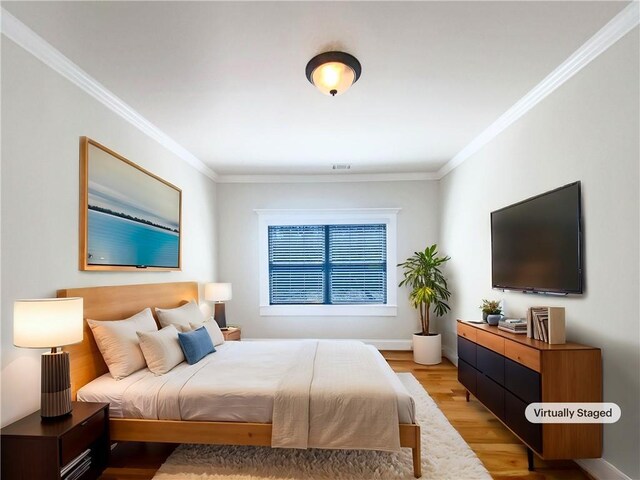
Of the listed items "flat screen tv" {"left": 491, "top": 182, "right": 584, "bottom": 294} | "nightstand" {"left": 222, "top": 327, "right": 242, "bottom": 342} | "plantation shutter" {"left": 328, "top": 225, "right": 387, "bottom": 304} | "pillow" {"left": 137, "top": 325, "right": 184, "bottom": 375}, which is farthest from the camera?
"plantation shutter" {"left": 328, "top": 225, "right": 387, "bottom": 304}

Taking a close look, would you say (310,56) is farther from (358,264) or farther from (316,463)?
(358,264)

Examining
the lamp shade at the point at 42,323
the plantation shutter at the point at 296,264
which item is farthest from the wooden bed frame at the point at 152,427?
the plantation shutter at the point at 296,264

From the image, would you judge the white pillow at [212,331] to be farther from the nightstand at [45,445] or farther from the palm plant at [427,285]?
the palm plant at [427,285]

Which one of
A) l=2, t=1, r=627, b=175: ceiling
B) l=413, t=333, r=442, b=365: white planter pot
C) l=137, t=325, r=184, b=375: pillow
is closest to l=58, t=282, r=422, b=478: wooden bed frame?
l=137, t=325, r=184, b=375: pillow

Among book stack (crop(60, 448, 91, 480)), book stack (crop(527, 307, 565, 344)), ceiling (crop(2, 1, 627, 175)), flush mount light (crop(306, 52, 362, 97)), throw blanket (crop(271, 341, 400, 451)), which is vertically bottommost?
book stack (crop(60, 448, 91, 480))

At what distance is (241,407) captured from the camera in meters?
2.49

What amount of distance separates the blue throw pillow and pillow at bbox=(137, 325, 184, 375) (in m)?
0.12

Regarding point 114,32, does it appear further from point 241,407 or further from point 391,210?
point 391,210

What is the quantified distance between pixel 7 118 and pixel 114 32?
771 millimetres

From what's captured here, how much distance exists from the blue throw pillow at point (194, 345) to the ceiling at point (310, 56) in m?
1.97

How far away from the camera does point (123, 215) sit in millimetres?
3207

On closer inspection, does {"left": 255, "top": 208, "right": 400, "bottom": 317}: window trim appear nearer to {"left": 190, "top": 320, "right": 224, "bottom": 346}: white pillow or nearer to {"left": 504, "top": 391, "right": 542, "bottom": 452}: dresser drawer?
{"left": 190, "top": 320, "right": 224, "bottom": 346}: white pillow

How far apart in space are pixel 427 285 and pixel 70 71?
4.44 meters

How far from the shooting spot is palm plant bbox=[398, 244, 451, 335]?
5.09m
